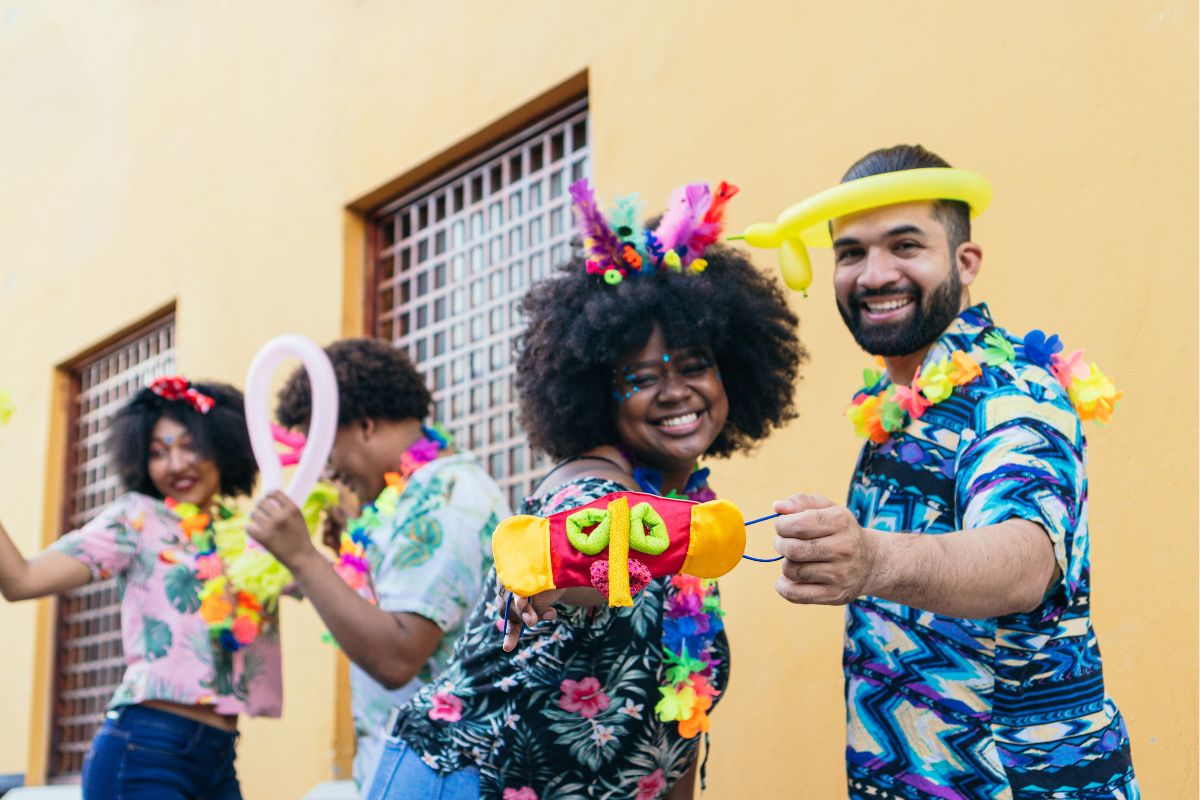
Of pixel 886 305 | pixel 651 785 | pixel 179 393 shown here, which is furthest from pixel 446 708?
pixel 179 393

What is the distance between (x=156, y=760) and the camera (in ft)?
12.8

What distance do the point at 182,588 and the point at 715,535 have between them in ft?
9.09

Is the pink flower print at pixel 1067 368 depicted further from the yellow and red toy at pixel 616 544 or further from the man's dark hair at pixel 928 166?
the yellow and red toy at pixel 616 544

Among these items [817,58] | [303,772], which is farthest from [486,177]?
[303,772]

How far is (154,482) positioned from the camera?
4.44m

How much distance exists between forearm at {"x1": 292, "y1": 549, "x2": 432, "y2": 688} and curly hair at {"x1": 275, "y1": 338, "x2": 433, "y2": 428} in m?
0.76

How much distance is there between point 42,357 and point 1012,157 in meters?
7.40

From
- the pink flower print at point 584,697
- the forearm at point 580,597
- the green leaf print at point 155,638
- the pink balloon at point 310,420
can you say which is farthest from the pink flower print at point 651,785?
the green leaf print at point 155,638

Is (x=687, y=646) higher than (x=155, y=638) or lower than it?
lower

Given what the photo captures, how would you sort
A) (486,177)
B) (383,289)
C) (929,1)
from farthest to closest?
(383,289)
(486,177)
(929,1)

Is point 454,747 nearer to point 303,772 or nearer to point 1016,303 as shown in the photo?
point 1016,303

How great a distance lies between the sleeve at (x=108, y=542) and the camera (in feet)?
13.4

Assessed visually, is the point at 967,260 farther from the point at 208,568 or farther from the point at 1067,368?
the point at 208,568

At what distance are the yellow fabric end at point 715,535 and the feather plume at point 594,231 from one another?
1.08 meters
